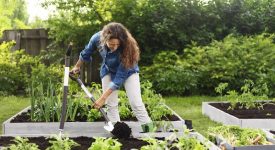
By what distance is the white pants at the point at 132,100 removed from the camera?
18.5 ft

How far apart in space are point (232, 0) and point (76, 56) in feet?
12.0

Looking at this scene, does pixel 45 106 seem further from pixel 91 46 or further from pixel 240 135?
pixel 240 135

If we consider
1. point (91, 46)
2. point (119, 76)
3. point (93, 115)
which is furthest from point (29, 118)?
point (119, 76)

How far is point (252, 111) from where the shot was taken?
23.6 feet

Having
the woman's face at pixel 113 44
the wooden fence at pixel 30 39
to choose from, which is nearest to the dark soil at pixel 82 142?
the woman's face at pixel 113 44

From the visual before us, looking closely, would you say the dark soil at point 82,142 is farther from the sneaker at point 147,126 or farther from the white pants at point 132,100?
the white pants at point 132,100

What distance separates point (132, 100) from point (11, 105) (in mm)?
4073

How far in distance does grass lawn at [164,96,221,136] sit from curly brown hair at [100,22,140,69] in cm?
149

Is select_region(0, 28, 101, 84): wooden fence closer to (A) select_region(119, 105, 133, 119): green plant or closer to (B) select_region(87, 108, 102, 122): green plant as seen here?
(A) select_region(119, 105, 133, 119): green plant

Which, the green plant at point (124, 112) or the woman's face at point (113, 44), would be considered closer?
the woman's face at point (113, 44)

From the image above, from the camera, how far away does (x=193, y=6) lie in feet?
37.8

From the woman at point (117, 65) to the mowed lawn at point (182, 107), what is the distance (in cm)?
124

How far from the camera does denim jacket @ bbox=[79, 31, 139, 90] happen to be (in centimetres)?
532

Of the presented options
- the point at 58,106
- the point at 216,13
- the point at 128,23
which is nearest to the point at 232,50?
the point at 216,13
